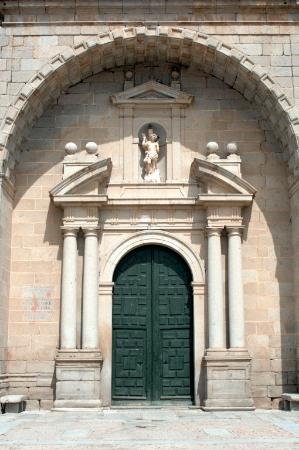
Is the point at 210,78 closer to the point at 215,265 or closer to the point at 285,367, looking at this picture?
the point at 215,265

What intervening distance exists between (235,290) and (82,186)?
3233 millimetres

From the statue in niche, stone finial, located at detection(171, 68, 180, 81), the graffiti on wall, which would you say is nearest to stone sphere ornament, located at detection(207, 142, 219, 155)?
the statue in niche

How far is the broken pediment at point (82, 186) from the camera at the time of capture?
11.1 metres

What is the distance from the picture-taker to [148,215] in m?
11.5

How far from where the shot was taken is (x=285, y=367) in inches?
429

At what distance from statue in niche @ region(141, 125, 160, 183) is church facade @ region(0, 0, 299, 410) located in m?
0.04

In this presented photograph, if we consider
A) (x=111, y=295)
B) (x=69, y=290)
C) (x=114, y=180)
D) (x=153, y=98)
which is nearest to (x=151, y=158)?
(x=114, y=180)

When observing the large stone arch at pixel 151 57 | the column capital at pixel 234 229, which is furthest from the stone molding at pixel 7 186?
the column capital at pixel 234 229

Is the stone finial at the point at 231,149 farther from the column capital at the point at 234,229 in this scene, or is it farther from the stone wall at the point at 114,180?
the column capital at the point at 234,229

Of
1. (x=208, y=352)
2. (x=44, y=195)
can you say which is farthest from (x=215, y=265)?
(x=44, y=195)

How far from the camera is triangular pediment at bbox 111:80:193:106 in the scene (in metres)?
11.8

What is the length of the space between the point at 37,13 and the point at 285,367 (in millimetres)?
7601

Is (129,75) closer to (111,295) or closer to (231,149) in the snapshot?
(231,149)

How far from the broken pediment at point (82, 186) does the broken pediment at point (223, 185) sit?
1.70 meters
